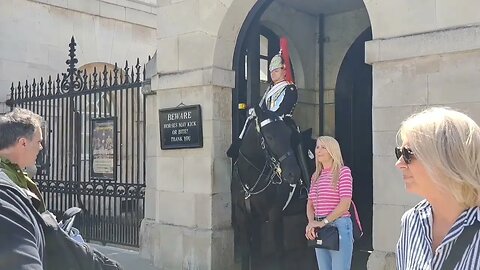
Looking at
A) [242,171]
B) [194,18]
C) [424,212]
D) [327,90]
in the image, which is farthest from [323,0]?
[424,212]

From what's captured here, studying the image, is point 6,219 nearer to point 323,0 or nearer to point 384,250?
point 384,250

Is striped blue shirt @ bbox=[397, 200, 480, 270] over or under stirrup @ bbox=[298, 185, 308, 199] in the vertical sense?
over

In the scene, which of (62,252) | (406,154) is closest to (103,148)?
(62,252)

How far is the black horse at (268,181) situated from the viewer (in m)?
5.73

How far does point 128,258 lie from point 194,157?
2023 mm

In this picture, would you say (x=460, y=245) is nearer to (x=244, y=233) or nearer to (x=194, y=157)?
(x=244, y=233)

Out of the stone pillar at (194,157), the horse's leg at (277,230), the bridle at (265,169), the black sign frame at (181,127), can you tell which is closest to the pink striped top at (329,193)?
the bridle at (265,169)

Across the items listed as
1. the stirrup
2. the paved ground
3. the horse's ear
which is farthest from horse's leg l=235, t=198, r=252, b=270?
the paved ground

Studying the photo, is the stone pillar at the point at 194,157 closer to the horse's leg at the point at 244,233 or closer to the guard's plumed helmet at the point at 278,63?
the horse's leg at the point at 244,233

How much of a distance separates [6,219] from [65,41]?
41.9 feet

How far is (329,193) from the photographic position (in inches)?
190

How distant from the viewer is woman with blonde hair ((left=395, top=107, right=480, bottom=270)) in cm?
180

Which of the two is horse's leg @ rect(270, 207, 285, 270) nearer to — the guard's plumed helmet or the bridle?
the bridle

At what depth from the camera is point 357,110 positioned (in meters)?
9.14
